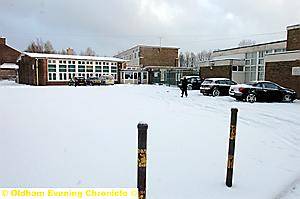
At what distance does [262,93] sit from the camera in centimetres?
1616

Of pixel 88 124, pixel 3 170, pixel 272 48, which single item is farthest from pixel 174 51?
pixel 3 170

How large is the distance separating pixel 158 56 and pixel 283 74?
116 ft

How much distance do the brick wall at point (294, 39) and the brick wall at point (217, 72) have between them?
7.22m

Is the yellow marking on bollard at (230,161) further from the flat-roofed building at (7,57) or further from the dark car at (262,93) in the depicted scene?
the flat-roofed building at (7,57)

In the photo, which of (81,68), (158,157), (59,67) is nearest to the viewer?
(158,157)

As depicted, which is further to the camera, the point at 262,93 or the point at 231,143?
the point at 262,93

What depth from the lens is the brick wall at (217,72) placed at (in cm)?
3000

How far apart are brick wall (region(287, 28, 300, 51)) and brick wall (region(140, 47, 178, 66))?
3096cm

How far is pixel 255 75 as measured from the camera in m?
30.8

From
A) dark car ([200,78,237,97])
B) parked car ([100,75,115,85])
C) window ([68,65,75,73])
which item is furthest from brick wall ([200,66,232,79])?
window ([68,65,75,73])

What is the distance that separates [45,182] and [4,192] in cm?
54

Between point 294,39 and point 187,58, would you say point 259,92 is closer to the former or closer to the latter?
point 294,39

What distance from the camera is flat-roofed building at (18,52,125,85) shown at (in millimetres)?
35250

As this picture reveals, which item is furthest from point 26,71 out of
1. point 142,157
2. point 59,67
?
point 142,157
